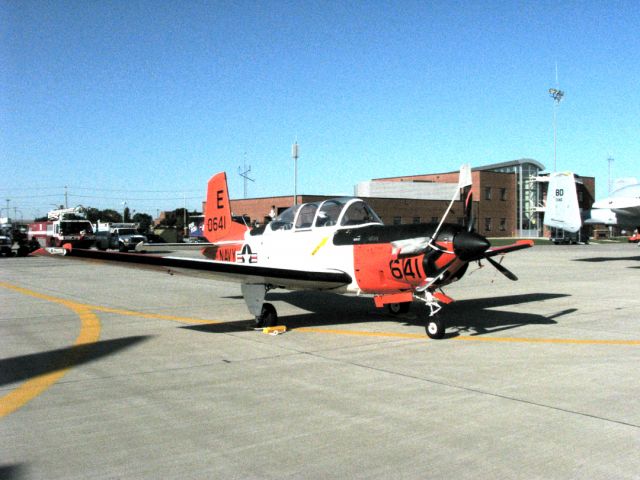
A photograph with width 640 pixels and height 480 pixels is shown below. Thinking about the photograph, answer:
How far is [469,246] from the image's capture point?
7926 mm

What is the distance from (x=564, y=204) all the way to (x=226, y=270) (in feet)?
85.8

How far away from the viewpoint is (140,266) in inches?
337

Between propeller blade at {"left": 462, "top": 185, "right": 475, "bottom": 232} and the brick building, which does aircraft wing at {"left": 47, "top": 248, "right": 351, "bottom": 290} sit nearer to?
propeller blade at {"left": 462, "top": 185, "right": 475, "bottom": 232}

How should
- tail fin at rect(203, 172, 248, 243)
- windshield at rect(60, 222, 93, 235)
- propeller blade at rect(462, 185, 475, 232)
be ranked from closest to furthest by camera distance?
1. propeller blade at rect(462, 185, 475, 232)
2. tail fin at rect(203, 172, 248, 243)
3. windshield at rect(60, 222, 93, 235)

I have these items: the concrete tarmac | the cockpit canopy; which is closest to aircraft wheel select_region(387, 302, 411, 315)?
the concrete tarmac

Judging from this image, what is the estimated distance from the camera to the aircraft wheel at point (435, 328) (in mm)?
8484

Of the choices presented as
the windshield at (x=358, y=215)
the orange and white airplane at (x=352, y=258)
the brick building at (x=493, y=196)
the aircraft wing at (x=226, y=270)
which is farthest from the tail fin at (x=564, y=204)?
the brick building at (x=493, y=196)

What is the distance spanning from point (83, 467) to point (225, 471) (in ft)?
3.31

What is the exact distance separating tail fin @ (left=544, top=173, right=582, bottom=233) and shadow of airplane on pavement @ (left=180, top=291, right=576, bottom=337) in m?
17.3

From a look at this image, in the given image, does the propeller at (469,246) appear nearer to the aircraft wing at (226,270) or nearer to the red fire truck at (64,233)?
the aircraft wing at (226,270)

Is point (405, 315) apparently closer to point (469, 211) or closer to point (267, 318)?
point (469, 211)

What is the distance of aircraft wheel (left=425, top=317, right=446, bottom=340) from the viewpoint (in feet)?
27.8

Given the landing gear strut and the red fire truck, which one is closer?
the landing gear strut

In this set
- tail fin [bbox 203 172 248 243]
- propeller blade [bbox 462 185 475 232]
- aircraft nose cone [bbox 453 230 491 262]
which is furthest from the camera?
tail fin [bbox 203 172 248 243]
